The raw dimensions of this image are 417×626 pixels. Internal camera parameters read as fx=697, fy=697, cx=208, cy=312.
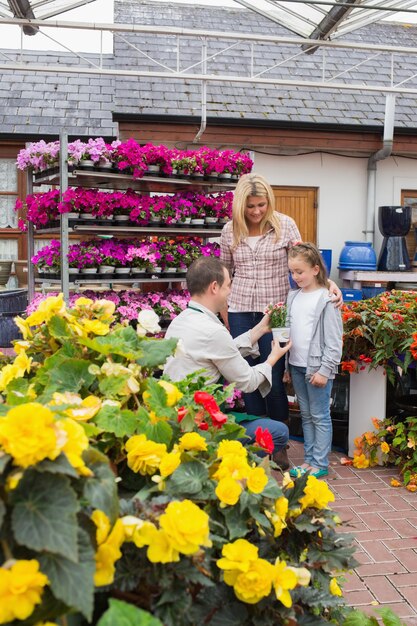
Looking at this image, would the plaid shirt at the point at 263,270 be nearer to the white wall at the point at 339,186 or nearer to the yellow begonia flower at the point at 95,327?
the yellow begonia flower at the point at 95,327

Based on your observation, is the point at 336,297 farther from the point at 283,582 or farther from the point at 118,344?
the point at 283,582

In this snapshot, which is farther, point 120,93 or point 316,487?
point 120,93

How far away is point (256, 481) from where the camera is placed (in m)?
1.50

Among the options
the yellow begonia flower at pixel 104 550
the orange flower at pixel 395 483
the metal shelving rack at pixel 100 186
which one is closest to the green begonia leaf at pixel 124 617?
the yellow begonia flower at pixel 104 550

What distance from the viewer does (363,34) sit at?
45.3 feet

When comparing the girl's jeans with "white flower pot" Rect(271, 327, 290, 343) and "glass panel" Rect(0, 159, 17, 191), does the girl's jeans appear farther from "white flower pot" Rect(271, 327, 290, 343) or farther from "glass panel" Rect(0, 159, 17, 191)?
"glass panel" Rect(0, 159, 17, 191)

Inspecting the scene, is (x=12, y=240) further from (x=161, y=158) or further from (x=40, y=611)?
(x=40, y=611)

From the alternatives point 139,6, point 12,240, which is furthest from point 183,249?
point 139,6

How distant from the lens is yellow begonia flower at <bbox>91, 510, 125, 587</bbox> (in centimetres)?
117

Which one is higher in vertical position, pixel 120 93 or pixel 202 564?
pixel 120 93

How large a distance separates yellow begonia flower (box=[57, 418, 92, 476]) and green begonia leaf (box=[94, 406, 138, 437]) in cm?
28

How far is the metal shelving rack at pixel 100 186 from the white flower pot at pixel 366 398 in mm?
2132

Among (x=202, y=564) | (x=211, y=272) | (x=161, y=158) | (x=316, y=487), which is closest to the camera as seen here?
(x=202, y=564)

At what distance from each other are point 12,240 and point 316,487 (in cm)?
1129
